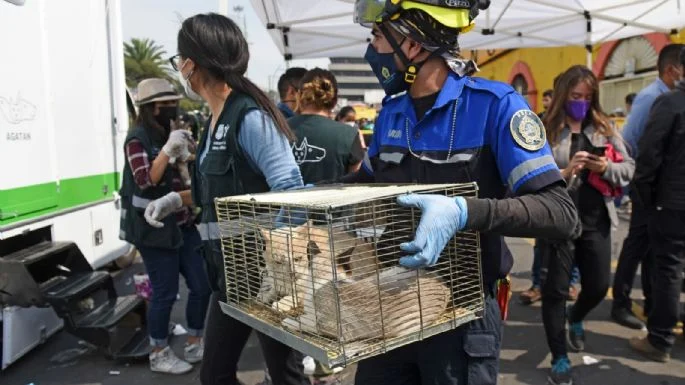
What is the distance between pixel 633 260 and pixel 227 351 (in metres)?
3.60

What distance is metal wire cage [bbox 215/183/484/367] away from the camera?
1216 mm

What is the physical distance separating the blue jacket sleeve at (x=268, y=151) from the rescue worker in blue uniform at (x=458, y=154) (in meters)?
0.45

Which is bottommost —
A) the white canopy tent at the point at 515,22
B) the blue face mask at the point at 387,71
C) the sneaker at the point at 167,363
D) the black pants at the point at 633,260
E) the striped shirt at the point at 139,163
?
the sneaker at the point at 167,363

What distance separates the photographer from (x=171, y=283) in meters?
3.65

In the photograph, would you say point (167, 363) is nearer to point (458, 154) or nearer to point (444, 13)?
point (458, 154)

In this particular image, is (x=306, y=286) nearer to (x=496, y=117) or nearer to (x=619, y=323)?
(x=496, y=117)

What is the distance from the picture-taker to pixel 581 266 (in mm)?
3471

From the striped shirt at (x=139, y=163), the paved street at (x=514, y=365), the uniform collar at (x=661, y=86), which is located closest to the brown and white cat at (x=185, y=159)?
the striped shirt at (x=139, y=163)

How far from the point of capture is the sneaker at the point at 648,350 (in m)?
3.65

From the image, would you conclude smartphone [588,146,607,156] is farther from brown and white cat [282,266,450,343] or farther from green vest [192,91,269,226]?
brown and white cat [282,266,450,343]

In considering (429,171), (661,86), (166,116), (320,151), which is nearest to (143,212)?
(166,116)

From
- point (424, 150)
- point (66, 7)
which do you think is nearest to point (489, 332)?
point (424, 150)

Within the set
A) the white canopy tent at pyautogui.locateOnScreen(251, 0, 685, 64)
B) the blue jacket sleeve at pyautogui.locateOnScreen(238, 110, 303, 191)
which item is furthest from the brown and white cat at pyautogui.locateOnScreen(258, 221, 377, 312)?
the white canopy tent at pyautogui.locateOnScreen(251, 0, 685, 64)

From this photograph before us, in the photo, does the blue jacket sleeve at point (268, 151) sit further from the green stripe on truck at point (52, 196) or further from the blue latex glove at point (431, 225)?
the green stripe on truck at point (52, 196)
